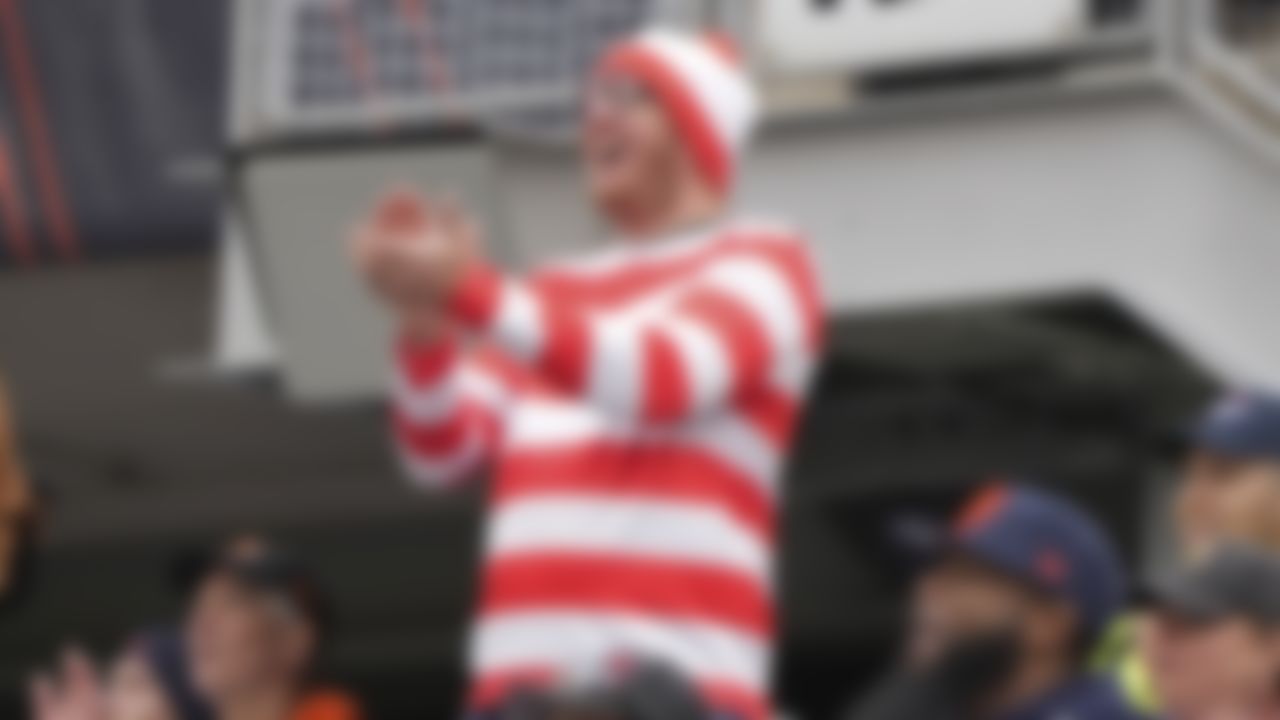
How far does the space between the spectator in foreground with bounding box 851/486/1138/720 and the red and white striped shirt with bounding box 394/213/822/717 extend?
0.25 meters

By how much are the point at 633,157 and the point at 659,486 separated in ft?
1.54

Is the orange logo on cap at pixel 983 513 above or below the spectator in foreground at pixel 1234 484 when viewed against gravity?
above

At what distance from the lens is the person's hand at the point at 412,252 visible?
421cm

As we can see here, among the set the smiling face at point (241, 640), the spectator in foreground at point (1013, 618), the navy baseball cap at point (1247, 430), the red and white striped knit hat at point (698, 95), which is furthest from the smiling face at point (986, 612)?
the smiling face at point (241, 640)

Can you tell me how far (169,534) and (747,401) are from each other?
264 inches

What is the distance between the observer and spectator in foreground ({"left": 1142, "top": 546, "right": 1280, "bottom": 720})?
15.3 feet

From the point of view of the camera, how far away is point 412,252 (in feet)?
13.8

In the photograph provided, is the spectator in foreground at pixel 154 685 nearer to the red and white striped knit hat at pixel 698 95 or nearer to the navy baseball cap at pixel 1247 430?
the red and white striped knit hat at pixel 698 95

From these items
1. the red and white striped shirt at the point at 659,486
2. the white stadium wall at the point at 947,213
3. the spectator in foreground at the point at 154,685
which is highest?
the red and white striped shirt at the point at 659,486

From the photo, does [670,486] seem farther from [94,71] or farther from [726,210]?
[94,71]

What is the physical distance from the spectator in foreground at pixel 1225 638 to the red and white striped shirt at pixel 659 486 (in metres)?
0.53

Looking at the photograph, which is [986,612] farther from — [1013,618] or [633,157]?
[633,157]

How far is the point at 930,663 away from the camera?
4.80m

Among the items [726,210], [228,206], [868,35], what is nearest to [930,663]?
[726,210]
